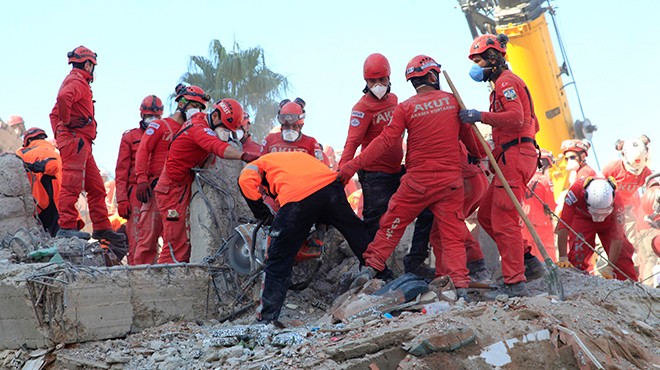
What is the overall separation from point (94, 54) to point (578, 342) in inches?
277

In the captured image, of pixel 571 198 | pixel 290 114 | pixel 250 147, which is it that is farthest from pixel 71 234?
pixel 571 198

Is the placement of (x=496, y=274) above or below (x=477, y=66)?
below

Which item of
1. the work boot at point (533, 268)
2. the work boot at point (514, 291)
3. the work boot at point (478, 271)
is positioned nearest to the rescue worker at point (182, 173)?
the work boot at point (478, 271)

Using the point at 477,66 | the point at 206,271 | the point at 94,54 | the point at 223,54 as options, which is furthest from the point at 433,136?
the point at 223,54

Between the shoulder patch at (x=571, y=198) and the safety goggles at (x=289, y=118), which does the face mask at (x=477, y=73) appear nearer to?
the shoulder patch at (x=571, y=198)

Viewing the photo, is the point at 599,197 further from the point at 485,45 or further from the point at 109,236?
the point at 109,236

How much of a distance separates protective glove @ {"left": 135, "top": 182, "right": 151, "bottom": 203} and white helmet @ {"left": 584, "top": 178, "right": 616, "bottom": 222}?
4.83 metres

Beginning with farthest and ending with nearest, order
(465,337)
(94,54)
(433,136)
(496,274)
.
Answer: (94,54) → (496,274) → (433,136) → (465,337)

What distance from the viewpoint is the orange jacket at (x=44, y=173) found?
34.9ft

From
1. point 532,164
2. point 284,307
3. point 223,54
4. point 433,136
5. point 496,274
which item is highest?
point 223,54

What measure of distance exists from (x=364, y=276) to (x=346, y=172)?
96 cm

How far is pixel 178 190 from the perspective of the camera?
8.60m

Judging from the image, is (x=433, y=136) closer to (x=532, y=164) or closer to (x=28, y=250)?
(x=532, y=164)

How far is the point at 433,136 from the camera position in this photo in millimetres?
7488
